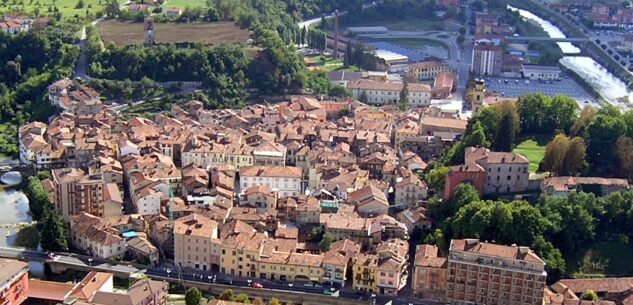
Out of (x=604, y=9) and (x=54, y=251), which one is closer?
(x=54, y=251)

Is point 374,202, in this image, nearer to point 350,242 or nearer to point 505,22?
point 350,242

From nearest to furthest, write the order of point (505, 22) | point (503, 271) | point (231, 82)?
point (503, 271) < point (231, 82) < point (505, 22)

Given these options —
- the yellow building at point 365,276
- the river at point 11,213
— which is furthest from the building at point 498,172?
the river at point 11,213

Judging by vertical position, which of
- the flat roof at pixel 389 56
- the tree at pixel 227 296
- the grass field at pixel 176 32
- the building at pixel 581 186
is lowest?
the tree at pixel 227 296

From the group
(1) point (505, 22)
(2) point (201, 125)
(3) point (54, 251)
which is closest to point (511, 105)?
(2) point (201, 125)

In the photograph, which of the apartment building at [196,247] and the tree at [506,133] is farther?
the tree at [506,133]

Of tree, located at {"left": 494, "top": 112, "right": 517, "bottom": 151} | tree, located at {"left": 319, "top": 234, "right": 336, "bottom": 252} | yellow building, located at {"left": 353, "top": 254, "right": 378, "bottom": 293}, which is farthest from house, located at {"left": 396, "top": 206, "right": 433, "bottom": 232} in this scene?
tree, located at {"left": 494, "top": 112, "right": 517, "bottom": 151}

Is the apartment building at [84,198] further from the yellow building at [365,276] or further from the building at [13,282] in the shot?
the yellow building at [365,276]
